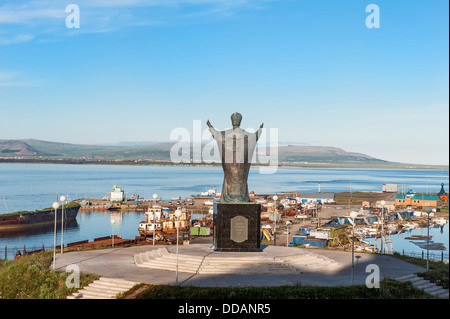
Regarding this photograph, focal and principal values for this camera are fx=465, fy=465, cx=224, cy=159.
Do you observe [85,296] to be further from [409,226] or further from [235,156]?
[409,226]

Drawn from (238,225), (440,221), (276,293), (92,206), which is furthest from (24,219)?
(440,221)

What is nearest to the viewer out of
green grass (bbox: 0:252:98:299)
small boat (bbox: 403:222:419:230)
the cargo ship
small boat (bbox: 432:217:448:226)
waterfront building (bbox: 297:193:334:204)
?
green grass (bbox: 0:252:98:299)

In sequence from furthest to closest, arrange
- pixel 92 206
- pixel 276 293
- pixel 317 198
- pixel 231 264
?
pixel 317 198 < pixel 92 206 < pixel 231 264 < pixel 276 293

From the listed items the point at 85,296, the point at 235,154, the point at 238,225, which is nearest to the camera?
the point at 85,296

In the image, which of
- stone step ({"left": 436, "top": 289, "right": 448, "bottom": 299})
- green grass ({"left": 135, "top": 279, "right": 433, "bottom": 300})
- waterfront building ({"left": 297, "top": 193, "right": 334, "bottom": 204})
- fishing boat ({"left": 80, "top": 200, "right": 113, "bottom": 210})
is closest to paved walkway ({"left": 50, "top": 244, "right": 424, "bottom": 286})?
green grass ({"left": 135, "top": 279, "right": 433, "bottom": 300})

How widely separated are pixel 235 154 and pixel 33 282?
9.44 m

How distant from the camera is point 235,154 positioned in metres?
20.4

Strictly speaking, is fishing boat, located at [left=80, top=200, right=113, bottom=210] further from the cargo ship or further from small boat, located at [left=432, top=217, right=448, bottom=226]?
small boat, located at [left=432, top=217, right=448, bottom=226]

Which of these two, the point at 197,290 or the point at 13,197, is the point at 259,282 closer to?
the point at 197,290

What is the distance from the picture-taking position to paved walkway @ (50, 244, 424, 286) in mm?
16156

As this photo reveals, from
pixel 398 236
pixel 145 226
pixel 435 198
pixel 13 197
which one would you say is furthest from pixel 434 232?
pixel 13 197

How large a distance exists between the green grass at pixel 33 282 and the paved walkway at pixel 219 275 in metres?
1.06

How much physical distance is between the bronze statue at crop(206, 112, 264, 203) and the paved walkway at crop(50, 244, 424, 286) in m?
2.83

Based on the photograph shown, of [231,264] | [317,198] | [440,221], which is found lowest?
[440,221]
